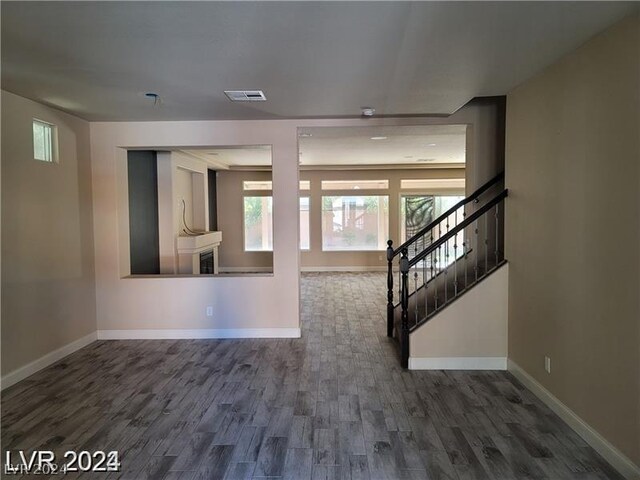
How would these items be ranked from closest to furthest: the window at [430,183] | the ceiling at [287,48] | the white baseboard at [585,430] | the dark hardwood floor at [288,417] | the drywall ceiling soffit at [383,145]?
the ceiling at [287,48] < the white baseboard at [585,430] < the dark hardwood floor at [288,417] < the drywall ceiling soffit at [383,145] < the window at [430,183]

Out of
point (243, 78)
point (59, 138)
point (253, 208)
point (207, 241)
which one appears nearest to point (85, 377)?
point (59, 138)

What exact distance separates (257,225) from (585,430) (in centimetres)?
873

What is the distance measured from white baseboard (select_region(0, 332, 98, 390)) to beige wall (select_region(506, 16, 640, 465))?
4610mm

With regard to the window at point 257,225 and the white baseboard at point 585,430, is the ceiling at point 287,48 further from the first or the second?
the window at point 257,225

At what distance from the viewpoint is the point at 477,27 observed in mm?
2297

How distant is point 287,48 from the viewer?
2553 millimetres

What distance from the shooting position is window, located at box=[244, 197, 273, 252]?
10.3m

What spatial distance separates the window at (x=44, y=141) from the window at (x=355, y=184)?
6.61 metres

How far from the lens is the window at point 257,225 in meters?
10.3

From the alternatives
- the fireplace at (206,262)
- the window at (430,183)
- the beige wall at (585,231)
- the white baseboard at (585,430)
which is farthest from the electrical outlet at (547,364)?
the window at (430,183)

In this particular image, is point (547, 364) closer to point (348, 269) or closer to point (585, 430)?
point (585, 430)

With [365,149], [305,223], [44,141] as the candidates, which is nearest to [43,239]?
[44,141]

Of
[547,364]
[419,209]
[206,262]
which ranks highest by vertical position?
[419,209]

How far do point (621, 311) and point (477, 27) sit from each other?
1.87 metres
